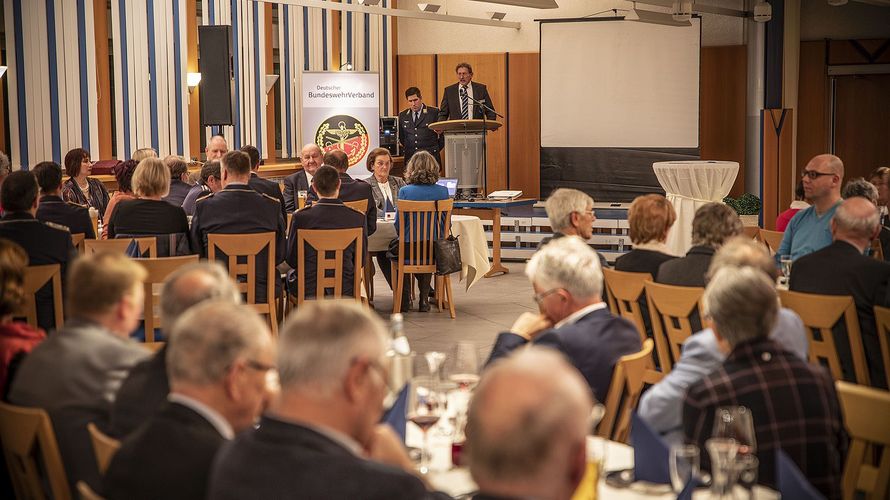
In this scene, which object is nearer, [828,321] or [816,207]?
[828,321]

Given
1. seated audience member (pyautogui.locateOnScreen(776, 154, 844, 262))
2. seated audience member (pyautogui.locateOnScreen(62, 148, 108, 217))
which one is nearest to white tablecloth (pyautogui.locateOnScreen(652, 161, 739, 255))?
→ seated audience member (pyautogui.locateOnScreen(776, 154, 844, 262))

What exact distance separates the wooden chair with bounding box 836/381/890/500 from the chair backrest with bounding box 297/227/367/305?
5051 mm

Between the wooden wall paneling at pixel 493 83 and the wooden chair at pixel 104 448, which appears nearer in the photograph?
the wooden chair at pixel 104 448

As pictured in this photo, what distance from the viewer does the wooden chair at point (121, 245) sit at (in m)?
6.44

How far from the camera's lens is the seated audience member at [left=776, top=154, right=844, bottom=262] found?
6516mm

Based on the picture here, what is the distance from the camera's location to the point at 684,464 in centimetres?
251

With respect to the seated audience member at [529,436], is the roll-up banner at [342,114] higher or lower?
higher

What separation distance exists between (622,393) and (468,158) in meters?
9.53

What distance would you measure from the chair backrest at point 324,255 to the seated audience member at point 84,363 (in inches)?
169

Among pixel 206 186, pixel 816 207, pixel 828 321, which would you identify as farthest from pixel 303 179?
pixel 828 321

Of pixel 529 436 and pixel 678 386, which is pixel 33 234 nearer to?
pixel 678 386

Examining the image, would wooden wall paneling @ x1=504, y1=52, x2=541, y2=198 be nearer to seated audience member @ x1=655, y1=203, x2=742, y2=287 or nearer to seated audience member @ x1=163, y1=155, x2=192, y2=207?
seated audience member @ x1=163, y1=155, x2=192, y2=207

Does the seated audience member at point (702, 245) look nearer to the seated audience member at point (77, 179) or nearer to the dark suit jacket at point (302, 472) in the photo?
the dark suit jacket at point (302, 472)

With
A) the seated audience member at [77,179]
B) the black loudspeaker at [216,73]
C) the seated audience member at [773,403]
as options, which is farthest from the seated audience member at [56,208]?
the seated audience member at [773,403]
